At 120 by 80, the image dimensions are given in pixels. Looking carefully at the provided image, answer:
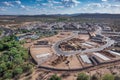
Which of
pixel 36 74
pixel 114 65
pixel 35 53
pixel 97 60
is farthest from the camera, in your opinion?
pixel 35 53

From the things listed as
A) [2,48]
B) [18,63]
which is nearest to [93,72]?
[18,63]

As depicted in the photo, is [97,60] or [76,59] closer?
[97,60]

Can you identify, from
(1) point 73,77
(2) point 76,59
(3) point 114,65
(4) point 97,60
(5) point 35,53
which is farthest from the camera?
(5) point 35,53

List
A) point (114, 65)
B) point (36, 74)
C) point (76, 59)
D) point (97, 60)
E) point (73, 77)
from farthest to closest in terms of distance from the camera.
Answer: point (76, 59) → point (97, 60) → point (114, 65) → point (36, 74) → point (73, 77)

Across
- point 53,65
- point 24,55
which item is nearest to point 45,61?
point 53,65

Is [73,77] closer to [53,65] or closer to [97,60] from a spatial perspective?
[53,65]

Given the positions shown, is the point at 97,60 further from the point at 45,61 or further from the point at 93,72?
the point at 45,61

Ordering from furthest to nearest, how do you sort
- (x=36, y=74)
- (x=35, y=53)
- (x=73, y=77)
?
(x=35, y=53) < (x=36, y=74) < (x=73, y=77)

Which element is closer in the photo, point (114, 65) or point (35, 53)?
point (114, 65)
